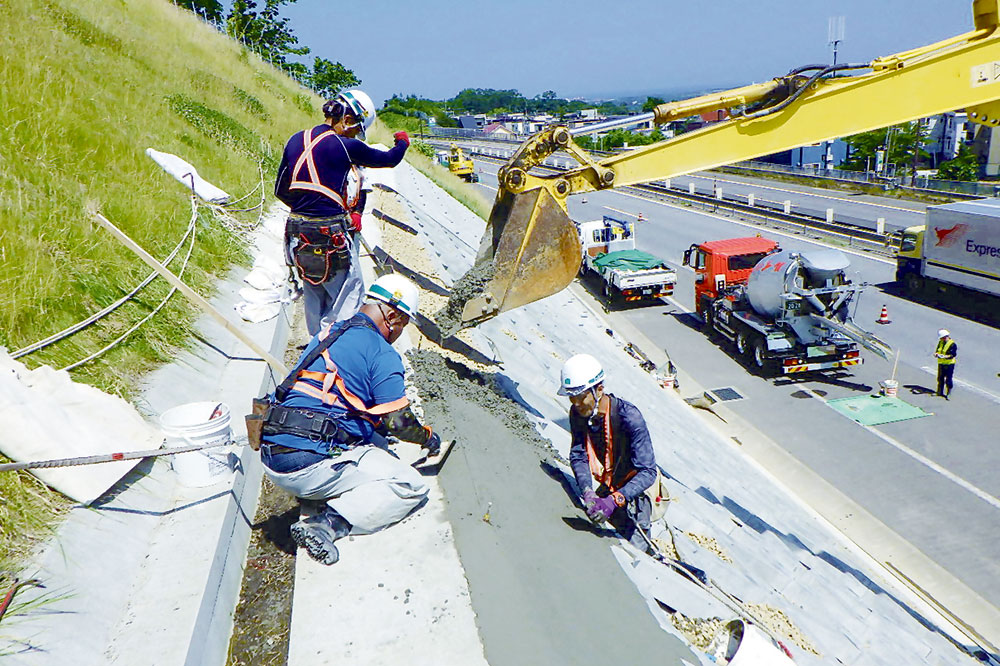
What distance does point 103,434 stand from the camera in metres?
4.26

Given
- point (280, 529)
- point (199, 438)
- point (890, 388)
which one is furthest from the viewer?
point (890, 388)

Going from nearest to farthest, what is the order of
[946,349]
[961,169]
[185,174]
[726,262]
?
[185,174]
[946,349]
[726,262]
[961,169]

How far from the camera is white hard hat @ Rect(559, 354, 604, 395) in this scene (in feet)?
16.0

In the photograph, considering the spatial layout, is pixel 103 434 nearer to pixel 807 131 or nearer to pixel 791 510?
pixel 807 131

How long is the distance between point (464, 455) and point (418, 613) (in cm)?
162

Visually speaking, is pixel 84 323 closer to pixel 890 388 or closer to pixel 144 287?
pixel 144 287

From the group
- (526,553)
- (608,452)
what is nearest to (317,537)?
(526,553)

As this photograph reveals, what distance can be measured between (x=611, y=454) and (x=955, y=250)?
18.4 m

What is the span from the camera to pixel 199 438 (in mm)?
4477

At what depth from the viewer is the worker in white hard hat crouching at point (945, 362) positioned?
13336 mm

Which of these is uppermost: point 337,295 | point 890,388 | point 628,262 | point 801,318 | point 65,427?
point 337,295

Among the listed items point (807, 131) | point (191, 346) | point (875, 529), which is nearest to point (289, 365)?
point (191, 346)

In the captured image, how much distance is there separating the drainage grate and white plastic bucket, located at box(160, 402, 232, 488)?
38.6 ft

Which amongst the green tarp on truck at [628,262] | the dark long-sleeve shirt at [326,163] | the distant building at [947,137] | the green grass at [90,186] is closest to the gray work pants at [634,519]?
the dark long-sleeve shirt at [326,163]
